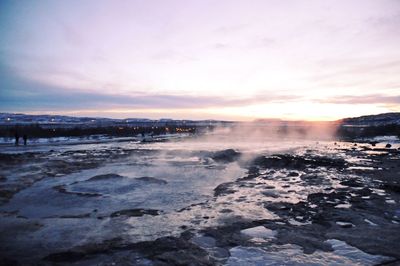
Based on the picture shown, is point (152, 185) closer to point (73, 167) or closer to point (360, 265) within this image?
point (73, 167)

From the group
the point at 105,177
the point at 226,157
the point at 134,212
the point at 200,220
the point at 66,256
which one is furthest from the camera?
the point at 226,157

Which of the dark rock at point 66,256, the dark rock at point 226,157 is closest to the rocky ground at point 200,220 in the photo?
the dark rock at point 66,256

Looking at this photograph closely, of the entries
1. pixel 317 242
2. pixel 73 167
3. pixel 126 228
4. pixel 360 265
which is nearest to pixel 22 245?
pixel 126 228

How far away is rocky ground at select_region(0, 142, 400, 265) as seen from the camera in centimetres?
640

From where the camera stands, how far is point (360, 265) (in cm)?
601

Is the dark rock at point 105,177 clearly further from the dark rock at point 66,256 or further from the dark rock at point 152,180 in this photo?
the dark rock at point 66,256

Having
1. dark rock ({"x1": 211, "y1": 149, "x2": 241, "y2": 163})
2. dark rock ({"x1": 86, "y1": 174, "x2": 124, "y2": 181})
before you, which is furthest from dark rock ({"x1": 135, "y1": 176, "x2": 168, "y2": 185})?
dark rock ({"x1": 211, "y1": 149, "x2": 241, "y2": 163})

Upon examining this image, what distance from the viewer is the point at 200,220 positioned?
8.68 m

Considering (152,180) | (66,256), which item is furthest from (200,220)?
(152,180)

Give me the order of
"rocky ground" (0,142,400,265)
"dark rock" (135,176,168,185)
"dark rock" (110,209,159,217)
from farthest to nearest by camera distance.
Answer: "dark rock" (135,176,168,185) → "dark rock" (110,209,159,217) → "rocky ground" (0,142,400,265)

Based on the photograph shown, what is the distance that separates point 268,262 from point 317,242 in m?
1.58

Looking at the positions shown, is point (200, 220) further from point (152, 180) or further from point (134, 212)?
point (152, 180)

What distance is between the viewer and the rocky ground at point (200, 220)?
21.0 feet

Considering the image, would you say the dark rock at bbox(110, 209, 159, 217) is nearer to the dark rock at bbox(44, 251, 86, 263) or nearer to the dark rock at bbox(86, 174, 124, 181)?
the dark rock at bbox(44, 251, 86, 263)
